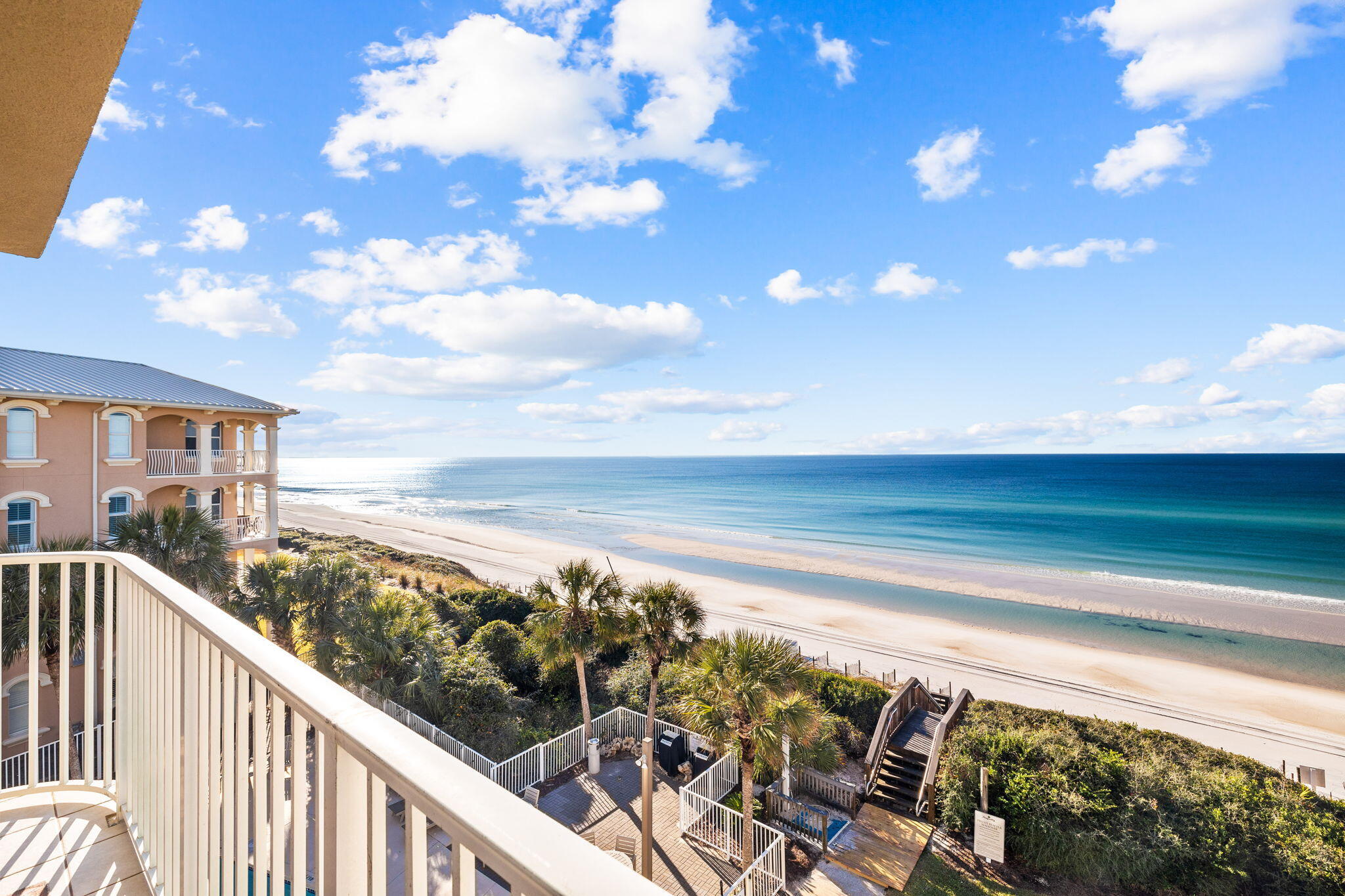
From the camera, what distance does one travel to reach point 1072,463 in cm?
13738

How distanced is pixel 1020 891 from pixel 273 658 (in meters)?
12.5

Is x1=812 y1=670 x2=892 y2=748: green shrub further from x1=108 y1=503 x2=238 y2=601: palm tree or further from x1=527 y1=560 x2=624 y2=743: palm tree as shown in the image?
x1=108 y1=503 x2=238 y2=601: palm tree

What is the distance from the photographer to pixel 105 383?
15.2 metres

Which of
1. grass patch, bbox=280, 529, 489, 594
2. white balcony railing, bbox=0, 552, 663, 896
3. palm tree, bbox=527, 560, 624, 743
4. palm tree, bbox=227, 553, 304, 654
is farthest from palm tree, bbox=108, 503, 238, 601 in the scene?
white balcony railing, bbox=0, 552, 663, 896

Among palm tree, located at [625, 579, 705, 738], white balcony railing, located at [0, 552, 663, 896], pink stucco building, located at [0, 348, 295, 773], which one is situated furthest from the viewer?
pink stucco building, located at [0, 348, 295, 773]

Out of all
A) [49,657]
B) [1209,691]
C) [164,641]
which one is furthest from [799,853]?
[1209,691]

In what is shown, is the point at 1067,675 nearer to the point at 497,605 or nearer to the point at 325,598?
the point at 497,605

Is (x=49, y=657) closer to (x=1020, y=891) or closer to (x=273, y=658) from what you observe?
(x=273, y=658)

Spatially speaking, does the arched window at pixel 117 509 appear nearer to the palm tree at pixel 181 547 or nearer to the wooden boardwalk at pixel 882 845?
the palm tree at pixel 181 547

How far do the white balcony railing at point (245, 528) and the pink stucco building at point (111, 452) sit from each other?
0.11 feet

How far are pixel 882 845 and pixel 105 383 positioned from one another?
20.4 meters

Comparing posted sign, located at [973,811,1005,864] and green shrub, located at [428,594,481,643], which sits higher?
green shrub, located at [428,594,481,643]

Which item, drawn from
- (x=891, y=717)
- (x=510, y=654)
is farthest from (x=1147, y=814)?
(x=510, y=654)

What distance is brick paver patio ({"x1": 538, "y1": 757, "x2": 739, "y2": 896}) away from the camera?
9875 mm
